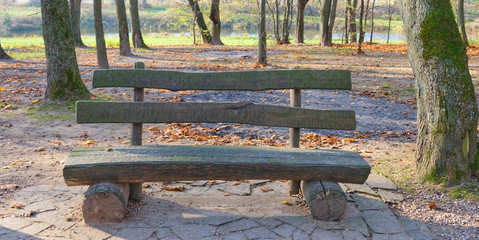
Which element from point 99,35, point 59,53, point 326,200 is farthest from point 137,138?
point 99,35

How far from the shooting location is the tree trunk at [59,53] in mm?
7520

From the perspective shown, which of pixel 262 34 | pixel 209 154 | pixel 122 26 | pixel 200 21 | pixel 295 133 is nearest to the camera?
pixel 209 154

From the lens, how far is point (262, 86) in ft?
13.0

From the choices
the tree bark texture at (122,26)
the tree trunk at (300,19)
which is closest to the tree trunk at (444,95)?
the tree bark texture at (122,26)

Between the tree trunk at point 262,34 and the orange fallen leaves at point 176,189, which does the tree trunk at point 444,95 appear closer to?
the orange fallen leaves at point 176,189

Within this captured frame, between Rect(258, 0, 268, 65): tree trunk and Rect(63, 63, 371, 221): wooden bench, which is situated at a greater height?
Rect(258, 0, 268, 65): tree trunk

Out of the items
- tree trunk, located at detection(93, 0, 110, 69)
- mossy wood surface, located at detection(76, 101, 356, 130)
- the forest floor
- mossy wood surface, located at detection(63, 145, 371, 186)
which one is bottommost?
the forest floor

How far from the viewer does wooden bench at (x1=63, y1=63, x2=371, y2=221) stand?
11.1ft

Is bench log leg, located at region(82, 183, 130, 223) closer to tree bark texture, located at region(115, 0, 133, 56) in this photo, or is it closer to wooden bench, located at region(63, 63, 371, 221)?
wooden bench, located at region(63, 63, 371, 221)

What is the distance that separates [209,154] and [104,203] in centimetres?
94

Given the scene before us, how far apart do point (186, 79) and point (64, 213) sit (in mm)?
1605

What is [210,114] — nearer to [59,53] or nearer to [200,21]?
[59,53]

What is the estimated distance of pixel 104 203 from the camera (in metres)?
3.40

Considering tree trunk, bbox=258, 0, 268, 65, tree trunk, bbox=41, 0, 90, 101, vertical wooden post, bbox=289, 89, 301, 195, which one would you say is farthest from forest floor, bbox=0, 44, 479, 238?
vertical wooden post, bbox=289, 89, 301, 195
